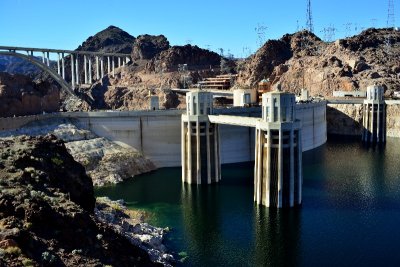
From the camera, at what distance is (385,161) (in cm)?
7581

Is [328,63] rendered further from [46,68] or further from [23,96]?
[23,96]

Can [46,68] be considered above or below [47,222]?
above

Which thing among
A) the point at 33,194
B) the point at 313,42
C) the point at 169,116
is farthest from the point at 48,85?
the point at 313,42

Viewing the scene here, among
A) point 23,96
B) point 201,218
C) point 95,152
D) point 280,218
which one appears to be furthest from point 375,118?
point 23,96

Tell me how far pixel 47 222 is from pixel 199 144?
39080mm

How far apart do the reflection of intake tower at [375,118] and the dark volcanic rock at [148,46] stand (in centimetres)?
8115

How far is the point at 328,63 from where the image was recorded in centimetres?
12694

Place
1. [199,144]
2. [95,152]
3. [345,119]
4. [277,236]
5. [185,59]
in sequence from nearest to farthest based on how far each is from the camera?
1. [277,236]
2. [199,144]
3. [95,152]
4. [345,119]
5. [185,59]

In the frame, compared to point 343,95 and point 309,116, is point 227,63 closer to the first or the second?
point 343,95

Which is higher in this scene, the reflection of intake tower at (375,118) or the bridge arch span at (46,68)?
the bridge arch span at (46,68)

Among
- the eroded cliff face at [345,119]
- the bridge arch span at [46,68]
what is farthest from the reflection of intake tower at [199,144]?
the eroded cliff face at [345,119]

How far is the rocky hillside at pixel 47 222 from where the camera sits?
1994 centimetres

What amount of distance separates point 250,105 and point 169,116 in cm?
1630

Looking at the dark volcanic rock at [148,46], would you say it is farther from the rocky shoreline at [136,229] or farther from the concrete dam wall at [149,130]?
the rocky shoreline at [136,229]
